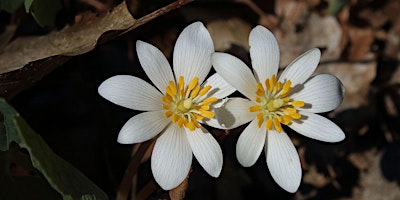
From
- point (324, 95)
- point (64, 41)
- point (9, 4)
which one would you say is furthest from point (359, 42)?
point (9, 4)

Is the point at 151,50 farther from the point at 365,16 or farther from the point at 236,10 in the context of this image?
the point at 365,16

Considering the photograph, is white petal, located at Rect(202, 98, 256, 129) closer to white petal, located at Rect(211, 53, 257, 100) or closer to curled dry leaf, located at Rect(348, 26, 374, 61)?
white petal, located at Rect(211, 53, 257, 100)

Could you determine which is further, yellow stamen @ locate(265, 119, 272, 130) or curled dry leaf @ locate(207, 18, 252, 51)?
curled dry leaf @ locate(207, 18, 252, 51)

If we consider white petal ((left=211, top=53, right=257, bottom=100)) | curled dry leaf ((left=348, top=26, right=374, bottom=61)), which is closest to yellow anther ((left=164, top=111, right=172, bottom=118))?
white petal ((left=211, top=53, right=257, bottom=100))

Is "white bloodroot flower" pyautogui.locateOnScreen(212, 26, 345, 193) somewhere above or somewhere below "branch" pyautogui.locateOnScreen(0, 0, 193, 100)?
below

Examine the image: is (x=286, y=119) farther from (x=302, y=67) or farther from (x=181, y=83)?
(x=181, y=83)

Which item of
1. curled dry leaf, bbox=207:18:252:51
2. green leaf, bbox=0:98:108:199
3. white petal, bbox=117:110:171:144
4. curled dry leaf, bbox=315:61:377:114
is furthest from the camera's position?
curled dry leaf, bbox=315:61:377:114

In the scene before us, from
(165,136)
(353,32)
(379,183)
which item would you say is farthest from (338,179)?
(165,136)
